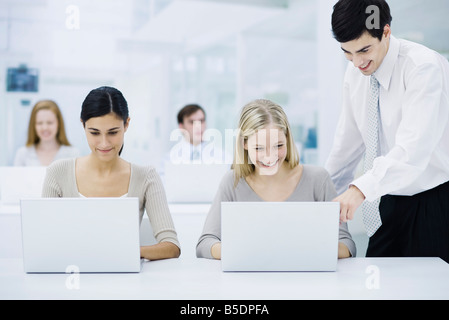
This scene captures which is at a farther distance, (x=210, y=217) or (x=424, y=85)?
(x=210, y=217)

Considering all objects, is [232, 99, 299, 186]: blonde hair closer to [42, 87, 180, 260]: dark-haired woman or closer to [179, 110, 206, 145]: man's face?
[42, 87, 180, 260]: dark-haired woman

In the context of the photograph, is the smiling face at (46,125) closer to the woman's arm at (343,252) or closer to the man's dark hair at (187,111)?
the man's dark hair at (187,111)

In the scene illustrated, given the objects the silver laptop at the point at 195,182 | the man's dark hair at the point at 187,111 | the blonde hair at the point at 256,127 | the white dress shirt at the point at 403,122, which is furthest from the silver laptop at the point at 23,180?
the white dress shirt at the point at 403,122

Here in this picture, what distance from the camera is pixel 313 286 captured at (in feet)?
3.76

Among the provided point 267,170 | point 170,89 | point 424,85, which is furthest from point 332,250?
point 170,89

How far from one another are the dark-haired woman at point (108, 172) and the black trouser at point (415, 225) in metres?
0.79

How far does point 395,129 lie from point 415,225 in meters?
0.35

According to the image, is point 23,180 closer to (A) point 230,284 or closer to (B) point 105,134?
(B) point 105,134

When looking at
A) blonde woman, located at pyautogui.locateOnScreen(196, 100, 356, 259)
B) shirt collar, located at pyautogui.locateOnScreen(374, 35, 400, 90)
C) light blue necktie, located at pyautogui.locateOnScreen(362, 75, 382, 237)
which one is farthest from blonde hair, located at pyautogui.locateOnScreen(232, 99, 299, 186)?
shirt collar, located at pyautogui.locateOnScreen(374, 35, 400, 90)

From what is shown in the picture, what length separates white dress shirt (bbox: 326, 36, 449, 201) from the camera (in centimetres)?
141

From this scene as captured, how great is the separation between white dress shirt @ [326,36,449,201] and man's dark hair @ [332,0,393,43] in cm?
15
